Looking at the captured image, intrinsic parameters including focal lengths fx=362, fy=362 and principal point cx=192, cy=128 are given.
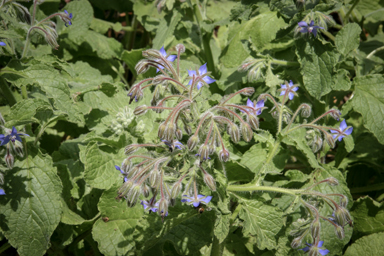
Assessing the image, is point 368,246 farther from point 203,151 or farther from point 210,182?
point 203,151

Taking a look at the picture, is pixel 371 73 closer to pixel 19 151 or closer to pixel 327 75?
pixel 327 75

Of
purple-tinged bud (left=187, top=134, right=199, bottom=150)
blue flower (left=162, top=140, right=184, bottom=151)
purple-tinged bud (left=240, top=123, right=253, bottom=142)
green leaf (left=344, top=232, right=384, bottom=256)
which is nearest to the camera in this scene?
purple-tinged bud (left=187, top=134, right=199, bottom=150)

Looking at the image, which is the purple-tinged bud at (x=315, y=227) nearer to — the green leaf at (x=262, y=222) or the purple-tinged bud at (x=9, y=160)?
the green leaf at (x=262, y=222)

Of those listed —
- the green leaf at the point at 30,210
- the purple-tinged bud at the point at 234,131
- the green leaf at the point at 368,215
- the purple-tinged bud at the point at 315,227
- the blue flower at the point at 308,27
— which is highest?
the blue flower at the point at 308,27

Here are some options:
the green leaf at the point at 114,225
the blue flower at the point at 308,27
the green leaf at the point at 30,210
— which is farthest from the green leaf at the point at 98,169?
the blue flower at the point at 308,27

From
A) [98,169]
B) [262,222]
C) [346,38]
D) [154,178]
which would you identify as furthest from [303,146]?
[98,169]

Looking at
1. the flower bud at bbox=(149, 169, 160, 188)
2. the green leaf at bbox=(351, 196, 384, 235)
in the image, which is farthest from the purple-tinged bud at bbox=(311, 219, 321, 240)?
the green leaf at bbox=(351, 196, 384, 235)

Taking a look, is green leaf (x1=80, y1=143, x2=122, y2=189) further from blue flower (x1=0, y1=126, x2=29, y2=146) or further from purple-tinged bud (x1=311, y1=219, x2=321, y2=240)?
purple-tinged bud (x1=311, y1=219, x2=321, y2=240)

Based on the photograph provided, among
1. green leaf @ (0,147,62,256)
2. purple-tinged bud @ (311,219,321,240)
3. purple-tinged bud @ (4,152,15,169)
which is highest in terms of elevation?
purple-tinged bud @ (4,152,15,169)
